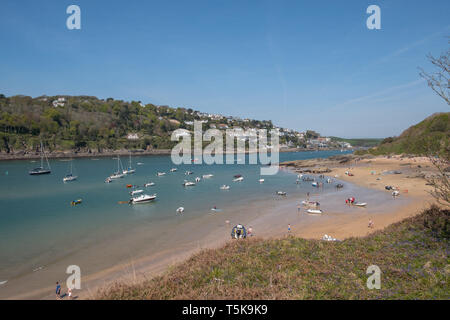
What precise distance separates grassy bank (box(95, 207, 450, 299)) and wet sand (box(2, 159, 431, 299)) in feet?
9.36

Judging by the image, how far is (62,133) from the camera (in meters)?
142

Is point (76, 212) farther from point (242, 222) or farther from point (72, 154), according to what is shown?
point (72, 154)

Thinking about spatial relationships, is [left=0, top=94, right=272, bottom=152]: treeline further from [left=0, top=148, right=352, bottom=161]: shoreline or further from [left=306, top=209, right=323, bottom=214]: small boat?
[left=306, top=209, right=323, bottom=214]: small boat

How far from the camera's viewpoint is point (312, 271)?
865 centimetres

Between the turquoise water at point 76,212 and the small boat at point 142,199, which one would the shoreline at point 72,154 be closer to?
the turquoise water at point 76,212

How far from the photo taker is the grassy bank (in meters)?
6.96

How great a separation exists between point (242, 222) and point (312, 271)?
19415mm

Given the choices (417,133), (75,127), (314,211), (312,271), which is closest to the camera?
(312,271)

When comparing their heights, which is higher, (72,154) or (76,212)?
(72,154)

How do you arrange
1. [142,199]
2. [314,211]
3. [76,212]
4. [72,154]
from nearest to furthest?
[314,211], [76,212], [142,199], [72,154]

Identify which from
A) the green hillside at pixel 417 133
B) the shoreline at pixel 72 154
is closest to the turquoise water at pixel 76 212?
the green hillside at pixel 417 133

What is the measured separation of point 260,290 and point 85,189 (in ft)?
168

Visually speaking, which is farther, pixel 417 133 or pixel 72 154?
pixel 72 154

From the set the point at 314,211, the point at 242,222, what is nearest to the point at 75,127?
the point at 242,222
